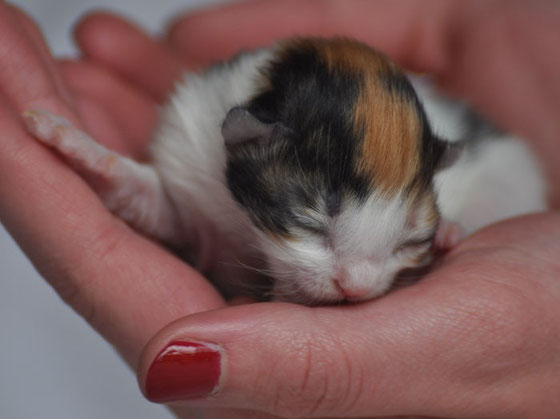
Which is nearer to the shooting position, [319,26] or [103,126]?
[103,126]

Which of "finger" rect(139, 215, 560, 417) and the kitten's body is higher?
the kitten's body

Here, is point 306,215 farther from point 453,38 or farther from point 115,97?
point 453,38

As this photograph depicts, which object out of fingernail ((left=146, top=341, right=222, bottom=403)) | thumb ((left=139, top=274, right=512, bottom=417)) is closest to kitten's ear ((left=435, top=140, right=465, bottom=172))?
thumb ((left=139, top=274, right=512, bottom=417))

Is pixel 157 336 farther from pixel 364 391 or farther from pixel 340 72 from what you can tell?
pixel 340 72

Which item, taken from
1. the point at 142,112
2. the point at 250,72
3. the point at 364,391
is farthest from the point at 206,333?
the point at 142,112

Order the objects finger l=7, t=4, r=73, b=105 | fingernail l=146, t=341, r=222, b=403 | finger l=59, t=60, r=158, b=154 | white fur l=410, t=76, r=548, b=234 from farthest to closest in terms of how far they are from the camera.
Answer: finger l=59, t=60, r=158, b=154 < white fur l=410, t=76, r=548, b=234 < finger l=7, t=4, r=73, b=105 < fingernail l=146, t=341, r=222, b=403

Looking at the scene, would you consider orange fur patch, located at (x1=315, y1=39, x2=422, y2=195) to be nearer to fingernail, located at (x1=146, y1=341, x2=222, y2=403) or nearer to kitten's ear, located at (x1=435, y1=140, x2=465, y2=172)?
kitten's ear, located at (x1=435, y1=140, x2=465, y2=172)

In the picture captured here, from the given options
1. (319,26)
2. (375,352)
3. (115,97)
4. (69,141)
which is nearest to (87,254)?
(69,141)
